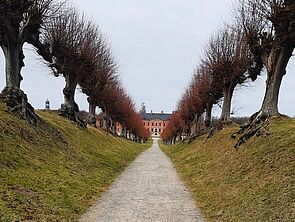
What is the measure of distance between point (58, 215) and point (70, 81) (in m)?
28.2

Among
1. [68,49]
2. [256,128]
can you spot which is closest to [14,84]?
[68,49]

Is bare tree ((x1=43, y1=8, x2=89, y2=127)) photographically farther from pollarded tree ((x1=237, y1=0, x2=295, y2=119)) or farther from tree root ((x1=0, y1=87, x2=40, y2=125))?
pollarded tree ((x1=237, y1=0, x2=295, y2=119))

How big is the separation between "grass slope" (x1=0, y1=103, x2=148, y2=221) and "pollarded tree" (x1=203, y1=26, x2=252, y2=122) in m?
14.4

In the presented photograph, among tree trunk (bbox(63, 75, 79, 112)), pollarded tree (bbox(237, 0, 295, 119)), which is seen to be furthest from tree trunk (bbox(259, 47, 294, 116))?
tree trunk (bbox(63, 75, 79, 112))

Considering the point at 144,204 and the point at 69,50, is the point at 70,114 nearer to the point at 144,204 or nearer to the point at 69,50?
the point at 69,50

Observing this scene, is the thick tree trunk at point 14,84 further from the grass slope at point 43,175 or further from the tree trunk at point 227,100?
the tree trunk at point 227,100

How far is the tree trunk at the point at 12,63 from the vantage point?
77.7ft

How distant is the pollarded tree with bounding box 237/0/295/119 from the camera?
66.0 feet

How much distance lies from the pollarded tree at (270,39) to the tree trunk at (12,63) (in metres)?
13.4

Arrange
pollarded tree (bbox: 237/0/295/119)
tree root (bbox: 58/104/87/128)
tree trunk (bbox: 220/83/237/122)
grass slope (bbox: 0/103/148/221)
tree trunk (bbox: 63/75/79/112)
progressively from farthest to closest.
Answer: tree root (bbox: 58/104/87/128) → tree trunk (bbox: 63/75/79/112) → tree trunk (bbox: 220/83/237/122) → pollarded tree (bbox: 237/0/295/119) → grass slope (bbox: 0/103/148/221)

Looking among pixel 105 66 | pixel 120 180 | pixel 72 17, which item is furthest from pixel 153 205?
pixel 105 66

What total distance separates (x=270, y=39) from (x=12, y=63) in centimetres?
1461

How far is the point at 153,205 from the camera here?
42.8 ft

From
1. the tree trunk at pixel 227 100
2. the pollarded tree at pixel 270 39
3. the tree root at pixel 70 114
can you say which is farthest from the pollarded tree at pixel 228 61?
the tree root at pixel 70 114
